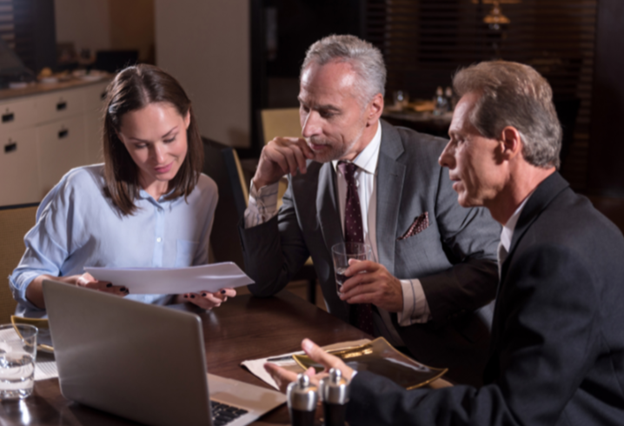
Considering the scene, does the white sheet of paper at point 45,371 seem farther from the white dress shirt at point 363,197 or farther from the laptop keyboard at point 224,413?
the white dress shirt at point 363,197

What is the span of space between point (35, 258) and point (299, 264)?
72 centimetres

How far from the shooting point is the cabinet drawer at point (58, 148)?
511 centimetres

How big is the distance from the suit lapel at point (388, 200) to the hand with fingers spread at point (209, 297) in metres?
0.44

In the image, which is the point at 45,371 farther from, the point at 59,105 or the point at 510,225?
the point at 59,105

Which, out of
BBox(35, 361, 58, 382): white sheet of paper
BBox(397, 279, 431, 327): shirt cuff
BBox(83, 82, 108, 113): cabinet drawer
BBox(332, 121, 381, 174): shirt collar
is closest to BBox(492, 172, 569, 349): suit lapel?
BBox(397, 279, 431, 327): shirt cuff

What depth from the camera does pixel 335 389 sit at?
0.89 m

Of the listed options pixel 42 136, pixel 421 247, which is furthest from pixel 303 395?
pixel 42 136

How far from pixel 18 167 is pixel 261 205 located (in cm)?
358

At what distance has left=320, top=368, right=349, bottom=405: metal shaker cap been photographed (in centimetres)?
89

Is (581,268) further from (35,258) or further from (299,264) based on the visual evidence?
(35,258)

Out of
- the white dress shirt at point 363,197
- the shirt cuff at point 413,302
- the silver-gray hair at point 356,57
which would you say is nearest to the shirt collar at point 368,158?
the white dress shirt at point 363,197

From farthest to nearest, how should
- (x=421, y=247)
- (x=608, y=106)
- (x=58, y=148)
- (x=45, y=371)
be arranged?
(x=58, y=148) → (x=608, y=106) → (x=421, y=247) → (x=45, y=371)

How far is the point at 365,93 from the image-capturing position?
1832mm

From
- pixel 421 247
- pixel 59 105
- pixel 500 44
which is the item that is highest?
pixel 500 44
